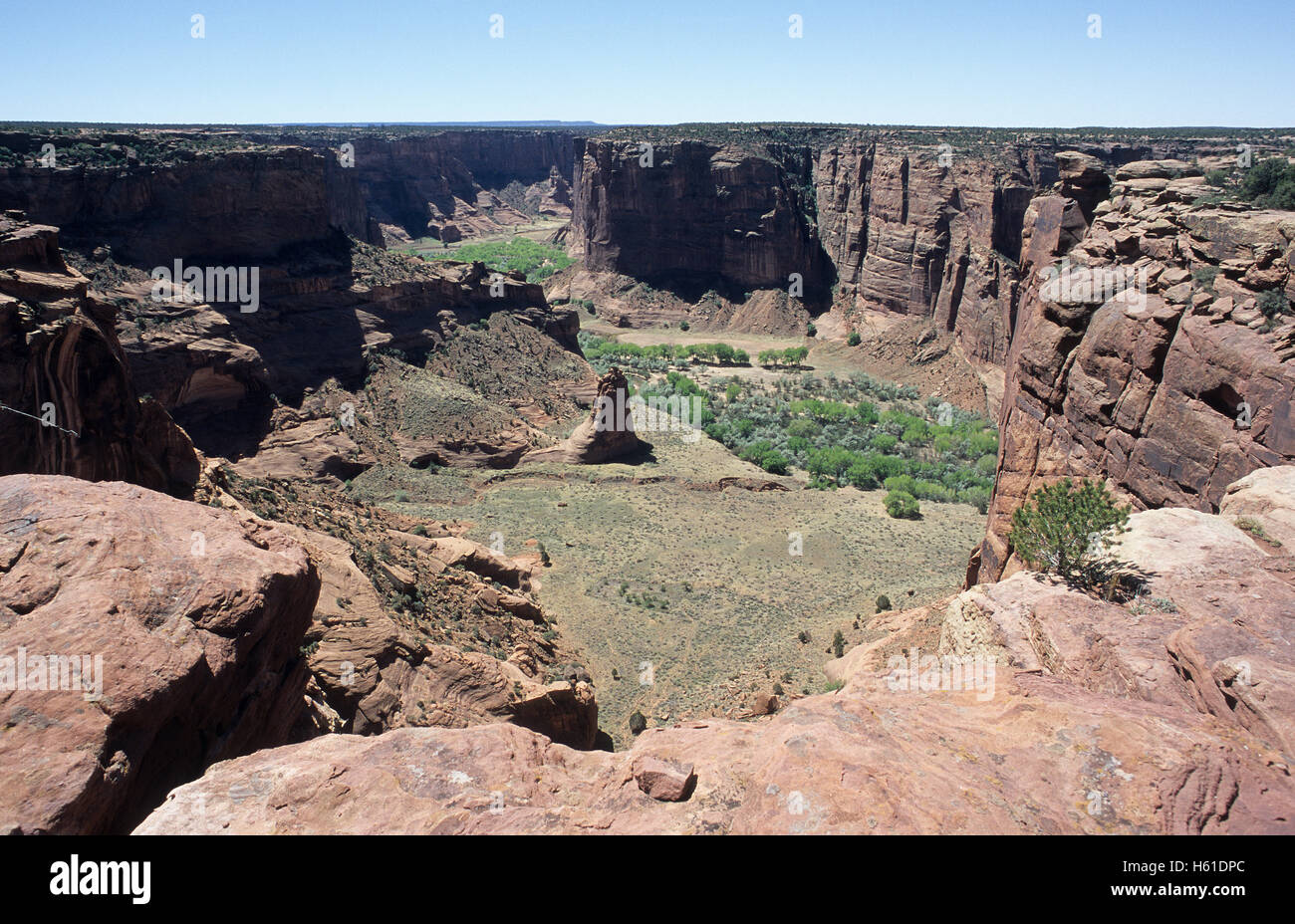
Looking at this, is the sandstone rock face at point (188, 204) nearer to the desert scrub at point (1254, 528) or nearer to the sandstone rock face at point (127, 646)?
the sandstone rock face at point (127, 646)

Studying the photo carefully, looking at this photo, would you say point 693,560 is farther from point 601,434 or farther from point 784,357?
point 784,357

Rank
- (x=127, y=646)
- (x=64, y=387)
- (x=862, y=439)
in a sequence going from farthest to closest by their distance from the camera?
(x=862, y=439), (x=64, y=387), (x=127, y=646)

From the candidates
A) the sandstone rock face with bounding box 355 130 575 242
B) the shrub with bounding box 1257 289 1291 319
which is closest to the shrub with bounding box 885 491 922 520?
the shrub with bounding box 1257 289 1291 319

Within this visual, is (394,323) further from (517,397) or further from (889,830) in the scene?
(889,830)

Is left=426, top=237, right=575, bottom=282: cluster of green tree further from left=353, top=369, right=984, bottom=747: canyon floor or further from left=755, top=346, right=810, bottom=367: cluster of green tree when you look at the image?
left=353, top=369, right=984, bottom=747: canyon floor

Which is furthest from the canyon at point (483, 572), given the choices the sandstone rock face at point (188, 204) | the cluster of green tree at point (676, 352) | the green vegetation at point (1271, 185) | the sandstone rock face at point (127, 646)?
the cluster of green tree at point (676, 352)

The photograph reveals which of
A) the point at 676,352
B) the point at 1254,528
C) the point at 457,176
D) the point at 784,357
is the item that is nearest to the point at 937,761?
the point at 1254,528

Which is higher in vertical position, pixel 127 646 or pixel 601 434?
pixel 127 646
